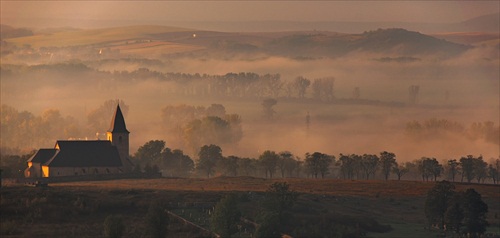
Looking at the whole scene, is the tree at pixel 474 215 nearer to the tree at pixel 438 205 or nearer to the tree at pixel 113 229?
the tree at pixel 438 205

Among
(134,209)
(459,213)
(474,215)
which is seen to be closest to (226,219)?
(134,209)

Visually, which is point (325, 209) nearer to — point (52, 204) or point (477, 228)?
point (477, 228)

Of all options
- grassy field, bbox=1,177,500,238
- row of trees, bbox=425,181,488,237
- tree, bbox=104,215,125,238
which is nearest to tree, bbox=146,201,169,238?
grassy field, bbox=1,177,500,238

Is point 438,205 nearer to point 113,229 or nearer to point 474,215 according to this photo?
point 474,215

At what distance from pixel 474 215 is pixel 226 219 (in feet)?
131

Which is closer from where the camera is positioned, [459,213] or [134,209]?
[459,213]

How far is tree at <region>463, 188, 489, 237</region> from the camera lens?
156875 millimetres

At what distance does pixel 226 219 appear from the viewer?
144m

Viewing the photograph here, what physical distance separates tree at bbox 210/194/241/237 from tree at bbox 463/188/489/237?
35806 mm

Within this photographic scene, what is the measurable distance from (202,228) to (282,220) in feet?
43.6

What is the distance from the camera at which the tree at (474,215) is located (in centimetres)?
15688

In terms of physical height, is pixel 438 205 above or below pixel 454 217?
above

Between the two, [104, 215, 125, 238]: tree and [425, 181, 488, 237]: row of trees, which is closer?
[104, 215, 125, 238]: tree

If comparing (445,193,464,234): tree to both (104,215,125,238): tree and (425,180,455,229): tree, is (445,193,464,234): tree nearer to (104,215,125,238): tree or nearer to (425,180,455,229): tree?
(425,180,455,229): tree
